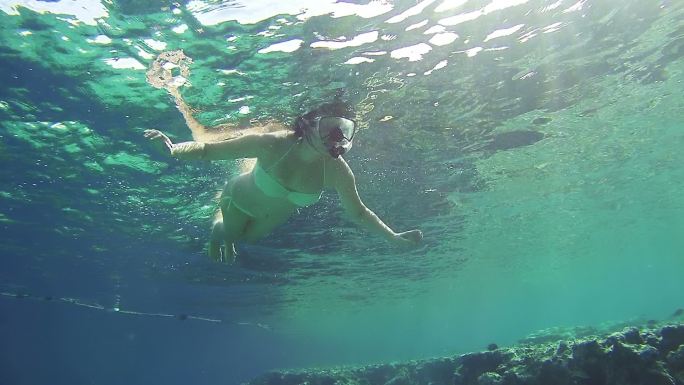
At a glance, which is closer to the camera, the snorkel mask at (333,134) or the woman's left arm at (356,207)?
the snorkel mask at (333,134)

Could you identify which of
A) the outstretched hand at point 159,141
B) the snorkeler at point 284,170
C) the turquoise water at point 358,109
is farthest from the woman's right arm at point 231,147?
the turquoise water at point 358,109

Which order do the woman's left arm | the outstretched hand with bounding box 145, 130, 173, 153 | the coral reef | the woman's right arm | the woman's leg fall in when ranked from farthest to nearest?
the coral reef → the woman's leg → the woman's left arm → the woman's right arm → the outstretched hand with bounding box 145, 130, 173, 153

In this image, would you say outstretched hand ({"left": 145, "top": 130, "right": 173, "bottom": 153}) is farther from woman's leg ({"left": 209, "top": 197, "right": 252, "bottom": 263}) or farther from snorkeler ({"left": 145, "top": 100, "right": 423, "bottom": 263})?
woman's leg ({"left": 209, "top": 197, "right": 252, "bottom": 263})

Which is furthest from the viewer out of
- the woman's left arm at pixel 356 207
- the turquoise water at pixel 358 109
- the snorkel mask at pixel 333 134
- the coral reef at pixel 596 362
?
the turquoise water at pixel 358 109

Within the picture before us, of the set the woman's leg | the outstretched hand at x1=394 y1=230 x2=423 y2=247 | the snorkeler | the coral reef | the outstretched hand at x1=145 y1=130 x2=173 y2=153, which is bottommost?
the coral reef

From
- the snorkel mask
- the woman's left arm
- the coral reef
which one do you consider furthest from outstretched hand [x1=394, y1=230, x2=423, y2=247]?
the coral reef

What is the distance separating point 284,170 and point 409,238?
78.9 inches

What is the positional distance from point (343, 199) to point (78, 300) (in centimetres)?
4356

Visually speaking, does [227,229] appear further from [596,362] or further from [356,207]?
[596,362]

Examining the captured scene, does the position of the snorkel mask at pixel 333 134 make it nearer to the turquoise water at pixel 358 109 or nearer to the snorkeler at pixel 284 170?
the snorkeler at pixel 284 170

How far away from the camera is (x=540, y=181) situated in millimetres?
21688

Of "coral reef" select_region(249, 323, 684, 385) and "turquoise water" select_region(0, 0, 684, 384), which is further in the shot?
"turquoise water" select_region(0, 0, 684, 384)

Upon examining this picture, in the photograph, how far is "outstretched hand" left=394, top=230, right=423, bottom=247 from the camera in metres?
5.52

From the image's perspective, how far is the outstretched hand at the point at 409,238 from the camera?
552cm
